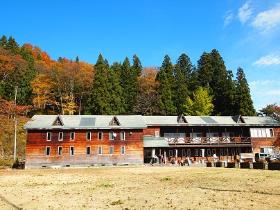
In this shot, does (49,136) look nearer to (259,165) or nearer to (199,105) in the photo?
(259,165)

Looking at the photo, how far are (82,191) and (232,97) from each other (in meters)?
55.1

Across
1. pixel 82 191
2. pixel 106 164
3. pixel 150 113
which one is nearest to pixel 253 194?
pixel 82 191

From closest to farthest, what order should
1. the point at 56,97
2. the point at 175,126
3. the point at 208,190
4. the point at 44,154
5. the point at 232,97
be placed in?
1. the point at 208,190
2. the point at 44,154
3. the point at 175,126
4. the point at 232,97
5. the point at 56,97

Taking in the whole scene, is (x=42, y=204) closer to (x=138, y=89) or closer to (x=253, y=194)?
(x=253, y=194)

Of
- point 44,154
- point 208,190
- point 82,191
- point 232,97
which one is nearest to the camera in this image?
point 208,190

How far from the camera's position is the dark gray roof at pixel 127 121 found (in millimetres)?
49125

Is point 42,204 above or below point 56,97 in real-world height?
below

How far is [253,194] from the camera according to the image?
1531 cm

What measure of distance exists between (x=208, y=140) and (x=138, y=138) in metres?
12.5

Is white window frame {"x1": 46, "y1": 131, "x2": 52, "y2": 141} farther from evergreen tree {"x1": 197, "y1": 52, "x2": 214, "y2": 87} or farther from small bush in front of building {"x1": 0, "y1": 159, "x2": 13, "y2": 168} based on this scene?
evergreen tree {"x1": 197, "y1": 52, "x2": 214, "y2": 87}

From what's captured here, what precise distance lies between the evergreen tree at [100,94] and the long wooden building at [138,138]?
11.4 metres

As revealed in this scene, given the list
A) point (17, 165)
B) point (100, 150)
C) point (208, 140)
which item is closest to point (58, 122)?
point (100, 150)

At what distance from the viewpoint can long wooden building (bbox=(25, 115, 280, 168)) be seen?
48531 millimetres

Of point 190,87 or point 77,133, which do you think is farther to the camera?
point 190,87
